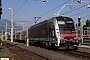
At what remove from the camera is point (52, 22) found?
24922 mm

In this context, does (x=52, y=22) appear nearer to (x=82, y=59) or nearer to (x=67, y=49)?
(x=67, y=49)

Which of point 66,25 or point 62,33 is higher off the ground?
point 66,25

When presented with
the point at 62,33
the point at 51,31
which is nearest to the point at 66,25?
the point at 62,33

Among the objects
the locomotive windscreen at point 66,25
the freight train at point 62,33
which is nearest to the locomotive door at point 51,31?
the freight train at point 62,33

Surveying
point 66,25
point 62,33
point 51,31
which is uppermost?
point 66,25

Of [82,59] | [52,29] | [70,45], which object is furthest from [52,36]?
[82,59]

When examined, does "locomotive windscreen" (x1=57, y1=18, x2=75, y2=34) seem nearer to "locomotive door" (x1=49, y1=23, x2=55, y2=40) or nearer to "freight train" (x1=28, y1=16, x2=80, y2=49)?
"freight train" (x1=28, y1=16, x2=80, y2=49)

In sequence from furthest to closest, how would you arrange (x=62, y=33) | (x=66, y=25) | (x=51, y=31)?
(x=51, y=31), (x=66, y=25), (x=62, y=33)

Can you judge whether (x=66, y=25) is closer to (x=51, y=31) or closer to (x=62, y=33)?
(x=62, y=33)

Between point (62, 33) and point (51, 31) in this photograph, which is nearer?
point (62, 33)

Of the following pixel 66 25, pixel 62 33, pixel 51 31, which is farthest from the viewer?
pixel 51 31

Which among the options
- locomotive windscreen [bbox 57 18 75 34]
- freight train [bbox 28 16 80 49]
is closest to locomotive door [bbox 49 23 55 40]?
freight train [bbox 28 16 80 49]

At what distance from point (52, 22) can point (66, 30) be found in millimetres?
1926

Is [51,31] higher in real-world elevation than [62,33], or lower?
higher
